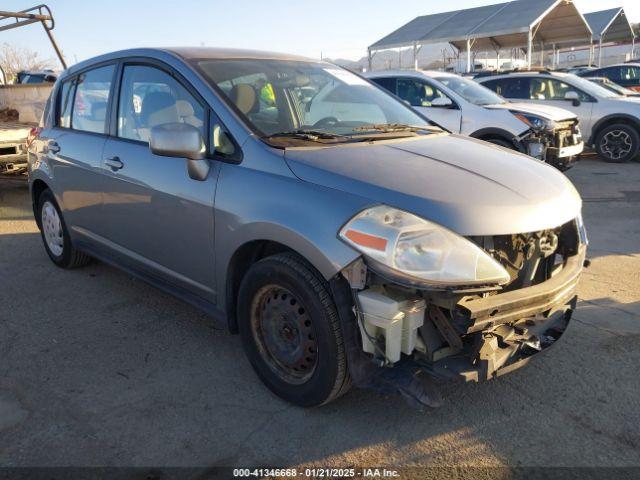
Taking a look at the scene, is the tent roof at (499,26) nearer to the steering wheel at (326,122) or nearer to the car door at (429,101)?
the car door at (429,101)

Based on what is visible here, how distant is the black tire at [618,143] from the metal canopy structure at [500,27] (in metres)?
10.6

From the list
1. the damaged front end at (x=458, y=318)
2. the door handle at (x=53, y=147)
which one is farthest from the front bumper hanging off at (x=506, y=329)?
the door handle at (x=53, y=147)

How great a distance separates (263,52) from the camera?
404cm

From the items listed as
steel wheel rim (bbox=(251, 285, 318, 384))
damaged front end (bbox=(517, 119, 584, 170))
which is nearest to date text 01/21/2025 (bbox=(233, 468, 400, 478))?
steel wheel rim (bbox=(251, 285, 318, 384))

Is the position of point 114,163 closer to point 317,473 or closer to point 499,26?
point 317,473

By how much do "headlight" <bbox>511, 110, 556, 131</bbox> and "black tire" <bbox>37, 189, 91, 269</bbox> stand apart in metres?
6.40

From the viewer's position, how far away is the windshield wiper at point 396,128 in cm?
352

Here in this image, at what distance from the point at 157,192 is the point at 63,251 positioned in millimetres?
2118

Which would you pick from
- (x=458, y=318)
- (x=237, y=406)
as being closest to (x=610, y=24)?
(x=458, y=318)

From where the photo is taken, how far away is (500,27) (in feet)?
68.6

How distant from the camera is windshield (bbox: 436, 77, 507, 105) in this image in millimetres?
9372

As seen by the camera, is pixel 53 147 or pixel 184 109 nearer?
pixel 184 109

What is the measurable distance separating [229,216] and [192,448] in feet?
3.78

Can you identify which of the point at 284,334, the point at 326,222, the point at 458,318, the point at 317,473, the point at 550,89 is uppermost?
the point at 550,89
